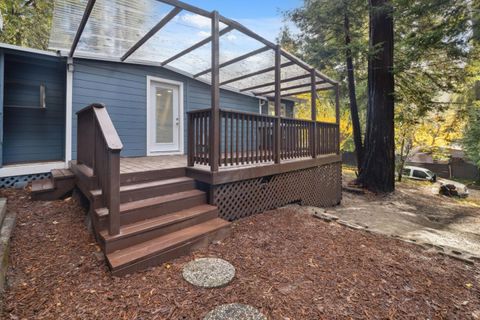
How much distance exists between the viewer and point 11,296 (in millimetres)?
1959

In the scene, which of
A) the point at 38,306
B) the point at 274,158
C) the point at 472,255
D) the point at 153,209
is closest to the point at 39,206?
the point at 153,209

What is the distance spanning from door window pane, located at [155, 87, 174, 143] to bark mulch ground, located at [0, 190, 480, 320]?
3479 millimetres

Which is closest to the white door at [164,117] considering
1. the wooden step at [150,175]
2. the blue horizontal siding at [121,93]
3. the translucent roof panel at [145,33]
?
the blue horizontal siding at [121,93]

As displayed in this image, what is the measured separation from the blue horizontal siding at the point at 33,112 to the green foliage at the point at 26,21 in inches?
277

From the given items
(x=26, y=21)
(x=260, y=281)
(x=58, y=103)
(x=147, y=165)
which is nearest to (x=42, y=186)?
(x=147, y=165)

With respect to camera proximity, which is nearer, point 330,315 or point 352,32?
point 330,315

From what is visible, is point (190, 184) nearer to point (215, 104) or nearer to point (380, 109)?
point (215, 104)

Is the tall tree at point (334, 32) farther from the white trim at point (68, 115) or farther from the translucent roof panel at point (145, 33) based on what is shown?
the white trim at point (68, 115)

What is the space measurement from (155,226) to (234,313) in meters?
1.33

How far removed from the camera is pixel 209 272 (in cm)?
238

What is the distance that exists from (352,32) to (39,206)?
10.4 meters

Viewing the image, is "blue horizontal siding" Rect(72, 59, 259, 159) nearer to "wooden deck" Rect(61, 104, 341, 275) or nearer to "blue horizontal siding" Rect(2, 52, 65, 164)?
"blue horizontal siding" Rect(2, 52, 65, 164)

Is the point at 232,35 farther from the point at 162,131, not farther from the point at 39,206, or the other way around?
the point at 39,206

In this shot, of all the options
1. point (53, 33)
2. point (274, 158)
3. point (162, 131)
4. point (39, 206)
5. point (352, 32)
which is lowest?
point (39, 206)
